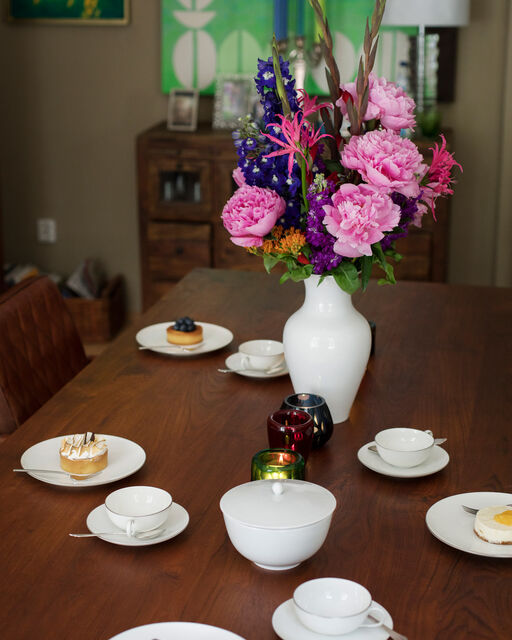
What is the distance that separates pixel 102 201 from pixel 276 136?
128 inches

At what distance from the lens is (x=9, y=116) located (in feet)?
14.9

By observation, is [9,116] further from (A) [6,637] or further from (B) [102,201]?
(A) [6,637]

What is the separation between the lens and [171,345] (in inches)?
79.1

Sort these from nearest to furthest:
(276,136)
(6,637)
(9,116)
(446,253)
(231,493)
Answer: (6,637) → (231,493) → (276,136) → (446,253) → (9,116)

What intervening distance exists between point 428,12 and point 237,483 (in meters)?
2.79

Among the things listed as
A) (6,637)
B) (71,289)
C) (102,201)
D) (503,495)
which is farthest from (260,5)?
(6,637)

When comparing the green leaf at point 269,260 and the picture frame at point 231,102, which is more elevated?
the picture frame at point 231,102

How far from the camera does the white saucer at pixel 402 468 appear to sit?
55.8 inches

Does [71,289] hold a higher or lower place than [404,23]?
lower

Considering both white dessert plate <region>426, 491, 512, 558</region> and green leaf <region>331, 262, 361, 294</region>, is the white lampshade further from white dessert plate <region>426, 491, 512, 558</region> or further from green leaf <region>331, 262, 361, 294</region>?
white dessert plate <region>426, 491, 512, 558</region>

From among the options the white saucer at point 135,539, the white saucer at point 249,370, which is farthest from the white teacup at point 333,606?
the white saucer at point 249,370

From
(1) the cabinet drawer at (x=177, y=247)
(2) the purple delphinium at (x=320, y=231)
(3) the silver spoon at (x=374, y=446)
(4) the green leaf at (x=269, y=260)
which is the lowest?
(1) the cabinet drawer at (x=177, y=247)

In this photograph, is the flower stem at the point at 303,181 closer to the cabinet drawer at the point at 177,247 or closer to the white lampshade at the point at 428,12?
the white lampshade at the point at 428,12

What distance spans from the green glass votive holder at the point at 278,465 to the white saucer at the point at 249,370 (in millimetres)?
527
